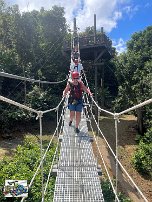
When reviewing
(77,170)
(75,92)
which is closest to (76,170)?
(77,170)

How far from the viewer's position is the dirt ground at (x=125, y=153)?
9789 mm

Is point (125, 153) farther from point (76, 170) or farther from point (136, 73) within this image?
point (76, 170)

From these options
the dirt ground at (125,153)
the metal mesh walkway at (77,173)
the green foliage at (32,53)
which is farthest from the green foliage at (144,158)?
the metal mesh walkway at (77,173)

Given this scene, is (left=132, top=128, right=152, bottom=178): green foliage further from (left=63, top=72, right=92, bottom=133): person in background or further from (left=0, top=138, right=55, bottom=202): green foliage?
(left=63, top=72, right=92, bottom=133): person in background

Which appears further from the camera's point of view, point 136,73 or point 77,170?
point 136,73

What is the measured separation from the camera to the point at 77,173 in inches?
169

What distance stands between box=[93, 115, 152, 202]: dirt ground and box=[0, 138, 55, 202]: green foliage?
215cm

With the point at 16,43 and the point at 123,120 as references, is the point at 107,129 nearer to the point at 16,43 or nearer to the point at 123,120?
the point at 123,120

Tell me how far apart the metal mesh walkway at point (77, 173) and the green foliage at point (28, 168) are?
7.15ft

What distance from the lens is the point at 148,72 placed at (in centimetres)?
1349

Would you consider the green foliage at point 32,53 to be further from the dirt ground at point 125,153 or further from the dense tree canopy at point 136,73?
the dense tree canopy at point 136,73

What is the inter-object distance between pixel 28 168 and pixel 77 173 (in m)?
4.73

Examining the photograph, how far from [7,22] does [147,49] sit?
7.07 meters

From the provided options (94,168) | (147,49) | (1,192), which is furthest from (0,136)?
(94,168)
